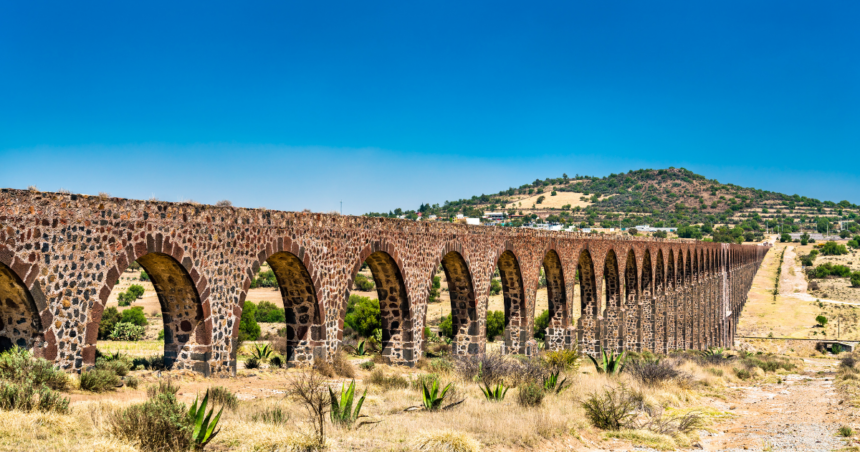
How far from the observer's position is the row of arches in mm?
10117

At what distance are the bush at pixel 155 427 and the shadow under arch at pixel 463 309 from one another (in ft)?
40.3

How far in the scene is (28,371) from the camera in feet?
26.0

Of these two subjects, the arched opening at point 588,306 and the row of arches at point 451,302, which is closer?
the row of arches at point 451,302

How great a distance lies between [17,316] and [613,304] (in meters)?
24.9

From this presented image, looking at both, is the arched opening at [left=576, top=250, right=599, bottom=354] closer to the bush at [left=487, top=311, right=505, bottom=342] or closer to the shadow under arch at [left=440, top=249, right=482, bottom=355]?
the bush at [left=487, top=311, right=505, bottom=342]

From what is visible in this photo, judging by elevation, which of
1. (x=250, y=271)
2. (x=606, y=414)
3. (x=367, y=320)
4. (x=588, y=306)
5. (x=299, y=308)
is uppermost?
(x=250, y=271)

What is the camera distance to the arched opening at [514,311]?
2105 cm

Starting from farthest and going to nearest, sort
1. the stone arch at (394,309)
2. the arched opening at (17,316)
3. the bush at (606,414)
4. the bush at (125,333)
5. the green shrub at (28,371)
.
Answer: the bush at (125,333), the stone arch at (394,309), the bush at (606,414), the arched opening at (17,316), the green shrub at (28,371)

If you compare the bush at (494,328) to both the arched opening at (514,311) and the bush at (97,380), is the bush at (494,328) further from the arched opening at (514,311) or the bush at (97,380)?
the bush at (97,380)

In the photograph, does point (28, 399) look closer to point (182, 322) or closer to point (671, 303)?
point (182, 322)

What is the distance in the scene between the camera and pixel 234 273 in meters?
11.7

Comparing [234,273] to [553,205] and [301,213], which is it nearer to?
[301,213]

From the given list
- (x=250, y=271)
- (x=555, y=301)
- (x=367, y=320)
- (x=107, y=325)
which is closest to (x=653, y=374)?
(x=555, y=301)

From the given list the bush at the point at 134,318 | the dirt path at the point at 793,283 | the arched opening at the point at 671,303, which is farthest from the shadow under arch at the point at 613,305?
the dirt path at the point at 793,283
